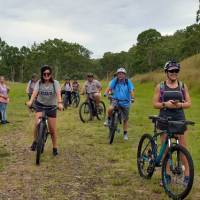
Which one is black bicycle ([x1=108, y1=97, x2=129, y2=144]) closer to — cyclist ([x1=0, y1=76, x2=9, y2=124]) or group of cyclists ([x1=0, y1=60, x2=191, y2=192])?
group of cyclists ([x1=0, y1=60, x2=191, y2=192])

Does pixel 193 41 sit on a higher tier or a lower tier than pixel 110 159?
higher

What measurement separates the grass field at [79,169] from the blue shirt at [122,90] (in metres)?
1.13

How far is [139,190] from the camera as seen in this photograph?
7332 millimetres

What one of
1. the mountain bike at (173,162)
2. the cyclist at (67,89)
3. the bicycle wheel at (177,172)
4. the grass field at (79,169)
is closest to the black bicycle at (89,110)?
the grass field at (79,169)

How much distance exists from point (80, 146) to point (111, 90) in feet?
5.63

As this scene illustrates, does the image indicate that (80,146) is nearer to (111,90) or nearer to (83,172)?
(111,90)

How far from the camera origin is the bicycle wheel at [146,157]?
760 centimetres

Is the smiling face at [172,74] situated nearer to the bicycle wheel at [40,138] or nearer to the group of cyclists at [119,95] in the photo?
the group of cyclists at [119,95]

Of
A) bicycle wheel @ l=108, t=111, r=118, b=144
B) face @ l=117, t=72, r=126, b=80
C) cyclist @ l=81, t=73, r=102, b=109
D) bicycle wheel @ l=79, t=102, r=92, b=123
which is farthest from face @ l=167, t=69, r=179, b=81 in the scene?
bicycle wheel @ l=79, t=102, r=92, b=123

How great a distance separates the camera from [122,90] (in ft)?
39.0

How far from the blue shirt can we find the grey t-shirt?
253 cm

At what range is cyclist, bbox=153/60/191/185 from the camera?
276 inches

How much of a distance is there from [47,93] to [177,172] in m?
3.91

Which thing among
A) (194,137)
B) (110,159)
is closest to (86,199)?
(110,159)
